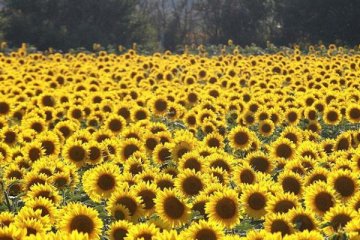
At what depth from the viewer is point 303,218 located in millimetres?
4562

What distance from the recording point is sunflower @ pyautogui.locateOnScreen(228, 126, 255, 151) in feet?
25.4

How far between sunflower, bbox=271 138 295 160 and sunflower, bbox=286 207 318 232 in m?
2.49

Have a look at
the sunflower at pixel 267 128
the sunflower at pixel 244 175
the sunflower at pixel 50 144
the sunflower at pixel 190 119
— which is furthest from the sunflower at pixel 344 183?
the sunflower at pixel 190 119

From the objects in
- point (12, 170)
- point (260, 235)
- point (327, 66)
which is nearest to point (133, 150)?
point (12, 170)

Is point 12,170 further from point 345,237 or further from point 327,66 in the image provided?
point 327,66

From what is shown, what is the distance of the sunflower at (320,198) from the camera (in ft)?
16.5

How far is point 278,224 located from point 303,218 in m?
0.20

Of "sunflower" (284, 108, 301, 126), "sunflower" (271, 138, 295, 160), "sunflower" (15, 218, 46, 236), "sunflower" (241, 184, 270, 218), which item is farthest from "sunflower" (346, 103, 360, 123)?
"sunflower" (15, 218, 46, 236)

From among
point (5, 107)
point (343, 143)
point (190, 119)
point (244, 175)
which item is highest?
point (244, 175)

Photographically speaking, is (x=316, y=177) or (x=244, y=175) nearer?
(x=316, y=177)

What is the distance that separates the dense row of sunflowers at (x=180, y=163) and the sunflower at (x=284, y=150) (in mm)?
10

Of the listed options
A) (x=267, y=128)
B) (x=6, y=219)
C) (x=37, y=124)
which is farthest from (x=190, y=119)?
(x=6, y=219)

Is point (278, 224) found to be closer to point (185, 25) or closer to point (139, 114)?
point (139, 114)

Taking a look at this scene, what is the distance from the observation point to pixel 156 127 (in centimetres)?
777
